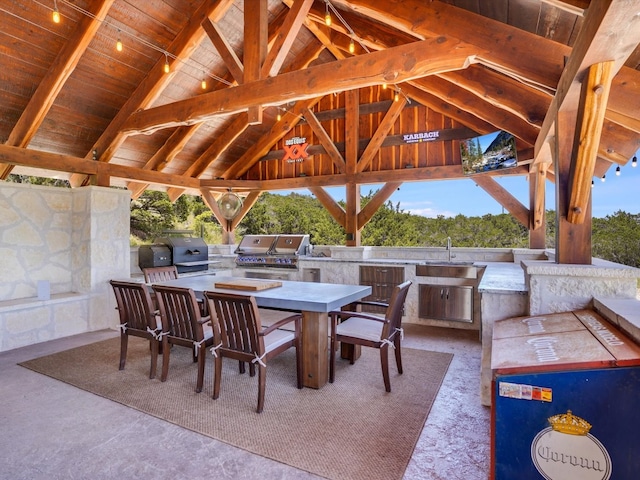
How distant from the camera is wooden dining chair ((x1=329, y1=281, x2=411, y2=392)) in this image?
2830mm

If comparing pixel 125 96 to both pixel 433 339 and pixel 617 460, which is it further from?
pixel 617 460

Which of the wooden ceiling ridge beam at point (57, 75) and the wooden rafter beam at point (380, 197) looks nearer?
the wooden ceiling ridge beam at point (57, 75)

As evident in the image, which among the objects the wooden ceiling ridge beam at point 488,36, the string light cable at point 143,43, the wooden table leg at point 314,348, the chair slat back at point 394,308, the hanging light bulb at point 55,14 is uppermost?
the string light cable at point 143,43

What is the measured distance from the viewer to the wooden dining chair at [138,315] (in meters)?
3.13

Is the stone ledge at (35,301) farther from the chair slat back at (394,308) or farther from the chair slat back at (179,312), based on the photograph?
the chair slat back at (394,308)

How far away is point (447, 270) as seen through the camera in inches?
194

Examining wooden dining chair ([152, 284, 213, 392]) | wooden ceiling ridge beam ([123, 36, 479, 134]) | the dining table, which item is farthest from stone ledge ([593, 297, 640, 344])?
wooden dining chair ([152, 284, 213, 392])

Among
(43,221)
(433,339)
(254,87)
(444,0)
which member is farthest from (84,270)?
(444,0)

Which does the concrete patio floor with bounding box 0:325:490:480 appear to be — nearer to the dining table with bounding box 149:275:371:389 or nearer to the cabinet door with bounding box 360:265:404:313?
the dining table with bounding box 149:275:371:389

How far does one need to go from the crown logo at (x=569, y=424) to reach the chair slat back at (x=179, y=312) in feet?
7.87

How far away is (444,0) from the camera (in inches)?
118

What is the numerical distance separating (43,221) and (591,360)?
599 cm

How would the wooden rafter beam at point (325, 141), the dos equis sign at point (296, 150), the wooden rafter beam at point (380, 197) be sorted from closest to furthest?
the wooden rafter beam at point (380, 197) → the wooden rafter beam at point (325, 141) → the dos equis sign at point (296, 150)

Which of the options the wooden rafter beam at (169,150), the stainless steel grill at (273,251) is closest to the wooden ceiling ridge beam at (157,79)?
the wooden rafter beam at (169,150)
